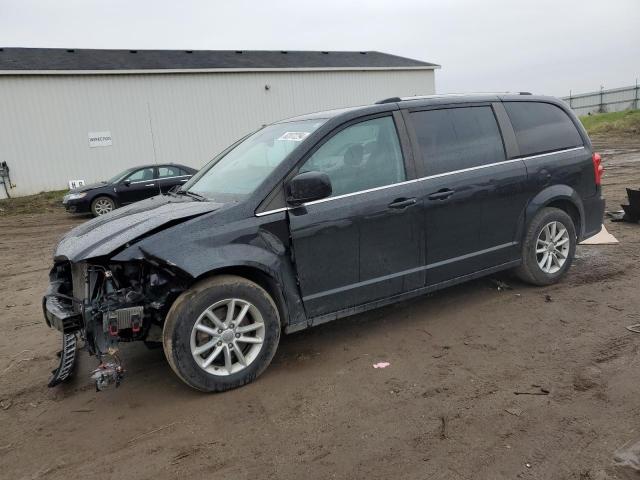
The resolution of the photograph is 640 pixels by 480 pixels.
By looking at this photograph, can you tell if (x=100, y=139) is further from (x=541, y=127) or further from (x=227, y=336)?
(x=227, y=336)

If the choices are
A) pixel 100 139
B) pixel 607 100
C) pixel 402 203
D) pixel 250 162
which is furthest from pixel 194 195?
pixel 607 100

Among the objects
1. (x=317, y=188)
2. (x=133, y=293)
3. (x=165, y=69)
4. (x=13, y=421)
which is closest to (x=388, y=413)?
(x=317, y=188)

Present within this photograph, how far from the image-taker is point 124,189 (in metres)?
14.6

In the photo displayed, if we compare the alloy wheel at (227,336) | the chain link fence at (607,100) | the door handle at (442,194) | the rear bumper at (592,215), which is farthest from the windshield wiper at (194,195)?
the chain link fence at (607,100)

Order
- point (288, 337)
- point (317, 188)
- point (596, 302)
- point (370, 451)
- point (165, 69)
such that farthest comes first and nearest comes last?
point (165, 69)
point (596, 302)
point (288, 337)
point (317, 188)
point (370, 451)

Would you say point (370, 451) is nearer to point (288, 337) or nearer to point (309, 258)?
point (309, 258)

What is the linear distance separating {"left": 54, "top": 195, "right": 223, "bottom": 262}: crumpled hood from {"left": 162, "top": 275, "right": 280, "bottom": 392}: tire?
52 centimetres

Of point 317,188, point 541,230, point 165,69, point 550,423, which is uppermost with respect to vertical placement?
point 165,69

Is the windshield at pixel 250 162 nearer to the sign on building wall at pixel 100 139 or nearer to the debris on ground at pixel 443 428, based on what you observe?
the debris on ground at pixel 443 428

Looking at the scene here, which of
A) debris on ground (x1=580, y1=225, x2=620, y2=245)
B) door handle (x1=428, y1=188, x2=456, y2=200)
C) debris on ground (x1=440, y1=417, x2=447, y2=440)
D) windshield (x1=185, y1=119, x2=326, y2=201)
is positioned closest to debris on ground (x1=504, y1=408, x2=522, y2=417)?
debris on ground (x1=440, y1=417, x2=447, y2=440)

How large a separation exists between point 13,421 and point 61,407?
0.95 ft

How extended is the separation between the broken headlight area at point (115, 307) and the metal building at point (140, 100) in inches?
790

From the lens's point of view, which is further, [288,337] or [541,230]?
A: [541,230]

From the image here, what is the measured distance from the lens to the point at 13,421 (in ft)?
11.2
